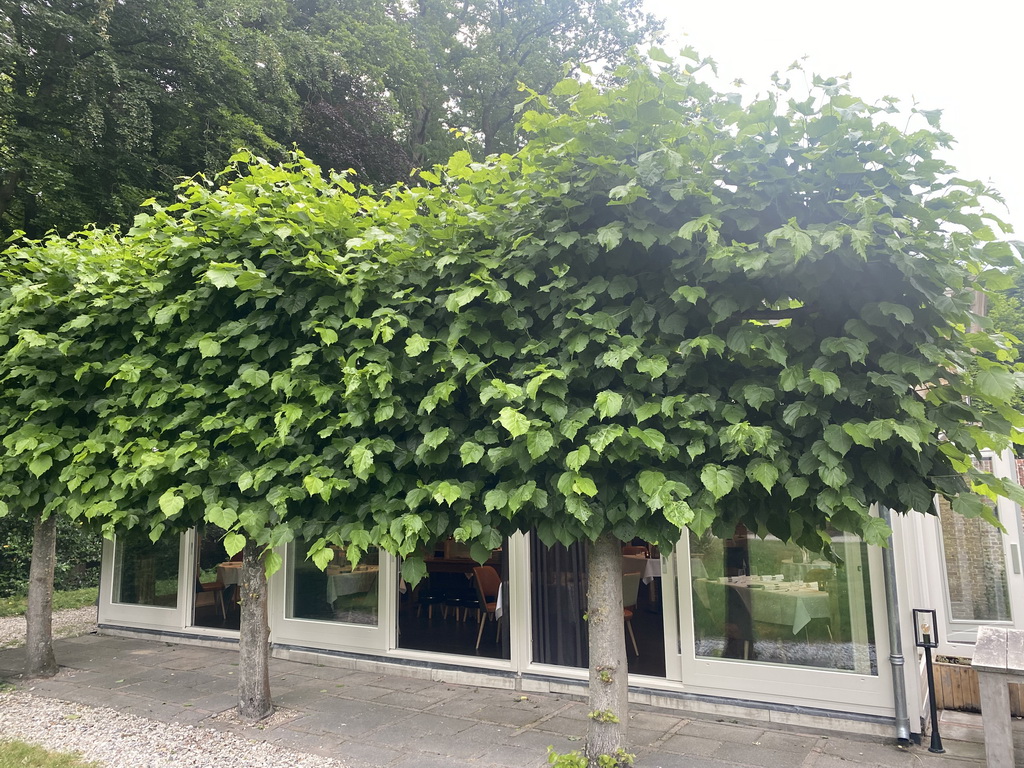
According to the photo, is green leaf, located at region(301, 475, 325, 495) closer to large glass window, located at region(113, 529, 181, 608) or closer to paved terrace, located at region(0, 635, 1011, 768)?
paved terrace, located at region(0, 635, 1011, 768)

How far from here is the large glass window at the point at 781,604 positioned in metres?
5.07

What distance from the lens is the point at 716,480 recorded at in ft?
10.1

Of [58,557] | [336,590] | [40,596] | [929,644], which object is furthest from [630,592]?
[58,557]

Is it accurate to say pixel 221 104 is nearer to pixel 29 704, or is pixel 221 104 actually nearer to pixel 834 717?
pixel 29 704

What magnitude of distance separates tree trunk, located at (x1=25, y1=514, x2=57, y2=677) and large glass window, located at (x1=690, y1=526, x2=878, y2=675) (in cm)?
646

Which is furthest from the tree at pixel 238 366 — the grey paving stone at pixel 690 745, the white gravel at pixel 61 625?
the white gravel at pixel 61 625

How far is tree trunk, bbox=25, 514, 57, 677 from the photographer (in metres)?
6.80

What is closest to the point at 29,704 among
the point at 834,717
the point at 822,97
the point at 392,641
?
the point at 392,641

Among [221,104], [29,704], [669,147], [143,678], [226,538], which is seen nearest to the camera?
[669,147]

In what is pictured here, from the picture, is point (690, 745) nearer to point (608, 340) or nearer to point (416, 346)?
point (608, 340)

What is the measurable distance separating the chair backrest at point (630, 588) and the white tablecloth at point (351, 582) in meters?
2.72

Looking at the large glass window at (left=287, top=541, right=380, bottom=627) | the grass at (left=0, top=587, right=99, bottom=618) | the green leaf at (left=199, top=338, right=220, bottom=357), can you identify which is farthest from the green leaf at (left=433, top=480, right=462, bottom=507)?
the grass at (left=0, top=587, right=99, bottom=618)

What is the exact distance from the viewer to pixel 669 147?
11.0 feet

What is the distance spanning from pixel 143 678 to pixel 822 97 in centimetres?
788
